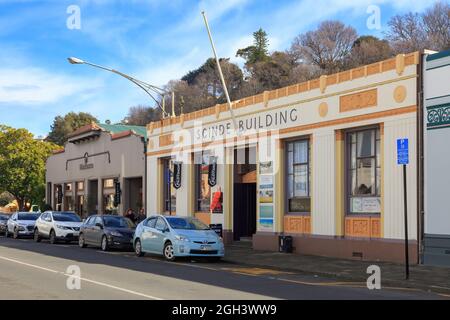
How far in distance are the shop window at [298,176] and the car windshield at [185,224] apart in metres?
3.93

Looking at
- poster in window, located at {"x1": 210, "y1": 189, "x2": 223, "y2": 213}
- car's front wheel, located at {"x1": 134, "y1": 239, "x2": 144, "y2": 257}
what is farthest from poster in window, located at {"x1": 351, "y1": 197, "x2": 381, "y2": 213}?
poster in window, located at {"x1": 210, "y1": 189, "x2": 223, "y2": 213}

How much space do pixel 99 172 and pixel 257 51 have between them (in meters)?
62.1

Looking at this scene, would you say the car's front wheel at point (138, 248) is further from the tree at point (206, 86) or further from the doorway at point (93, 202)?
the tree at point (206, 86)

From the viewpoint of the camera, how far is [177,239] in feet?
63.1

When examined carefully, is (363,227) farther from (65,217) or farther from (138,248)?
(65,217)

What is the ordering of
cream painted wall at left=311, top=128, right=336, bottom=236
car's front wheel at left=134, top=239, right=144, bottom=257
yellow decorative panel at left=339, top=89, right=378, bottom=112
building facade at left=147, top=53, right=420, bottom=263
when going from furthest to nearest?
1. car's front wheel at left=134, top=239, right=144, bottom=257
2. cream painted wall at left=311, top=128, right=336, bottom=236
3. yellow decorative panel at left=339, top=89, right=378, bottom=112
4. building facade at left=147, top=53, right=420, bottom=263

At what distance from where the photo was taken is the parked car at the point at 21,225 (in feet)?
106

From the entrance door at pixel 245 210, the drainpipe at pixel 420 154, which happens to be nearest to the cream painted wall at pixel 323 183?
the drainpipe at pixel 420 154

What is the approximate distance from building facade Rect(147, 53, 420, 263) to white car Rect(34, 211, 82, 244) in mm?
5037

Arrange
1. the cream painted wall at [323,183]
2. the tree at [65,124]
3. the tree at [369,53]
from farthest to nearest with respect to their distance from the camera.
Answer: the tree at [65,124]
the tree at [369,53]
the cream painted wall at [323,183]

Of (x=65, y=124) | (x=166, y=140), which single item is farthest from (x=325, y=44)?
(x=166, y=140)

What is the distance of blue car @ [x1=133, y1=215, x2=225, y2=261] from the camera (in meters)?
19.1

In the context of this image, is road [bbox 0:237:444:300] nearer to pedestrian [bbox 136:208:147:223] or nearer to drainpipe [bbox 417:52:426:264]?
drainpipe [bbox 417:52:426:264]
